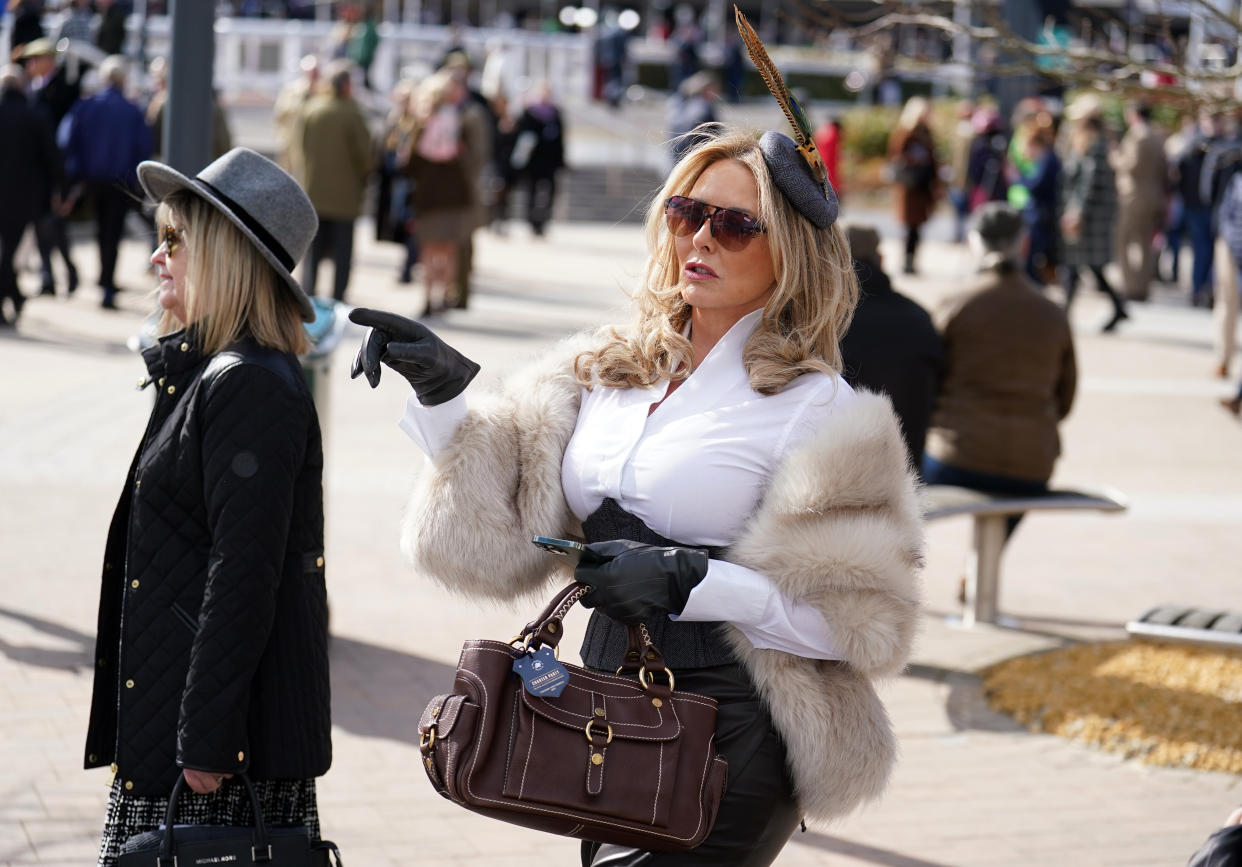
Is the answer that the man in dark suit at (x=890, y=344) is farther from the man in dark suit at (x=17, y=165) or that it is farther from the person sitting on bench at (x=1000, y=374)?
the man in dark suit at (x=17, y=165)

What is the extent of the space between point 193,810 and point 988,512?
14.2 ft

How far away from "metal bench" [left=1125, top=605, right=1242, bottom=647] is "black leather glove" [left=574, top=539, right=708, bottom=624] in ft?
10.6

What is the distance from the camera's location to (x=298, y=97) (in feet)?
52.3

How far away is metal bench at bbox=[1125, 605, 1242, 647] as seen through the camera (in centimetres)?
553

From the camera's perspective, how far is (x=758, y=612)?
2.89 metres

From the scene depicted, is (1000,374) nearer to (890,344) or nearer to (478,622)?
(890,344)

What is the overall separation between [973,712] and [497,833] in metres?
2.11

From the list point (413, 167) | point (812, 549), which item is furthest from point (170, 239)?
point (413, 167)

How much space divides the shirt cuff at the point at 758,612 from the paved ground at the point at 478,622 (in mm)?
255

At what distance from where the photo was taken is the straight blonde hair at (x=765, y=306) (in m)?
3.06

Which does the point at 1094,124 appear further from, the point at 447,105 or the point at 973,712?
the point at 973,712

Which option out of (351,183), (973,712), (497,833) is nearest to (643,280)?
(497,833)

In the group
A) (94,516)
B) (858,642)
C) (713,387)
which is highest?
(713,387)

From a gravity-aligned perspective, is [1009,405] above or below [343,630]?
above
